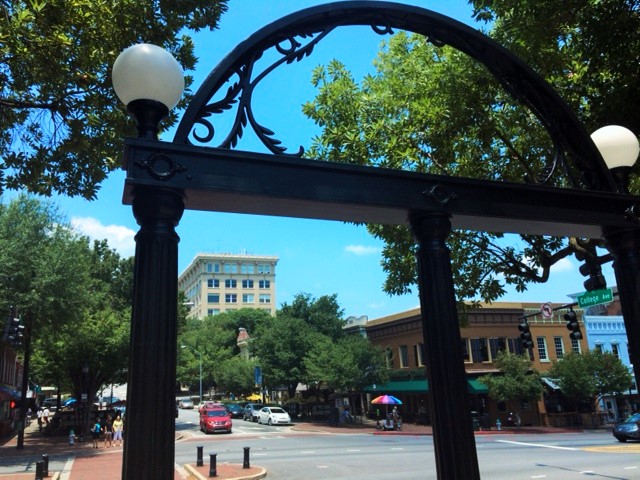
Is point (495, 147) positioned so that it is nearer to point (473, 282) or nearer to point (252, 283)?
point (473, 282)

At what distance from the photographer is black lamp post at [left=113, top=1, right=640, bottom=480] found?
3105 millimetres

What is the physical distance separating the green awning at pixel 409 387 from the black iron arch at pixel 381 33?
34.4 meters

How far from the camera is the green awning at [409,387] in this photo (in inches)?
1491

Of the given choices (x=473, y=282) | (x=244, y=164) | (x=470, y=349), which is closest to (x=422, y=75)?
(x=473, y=282)

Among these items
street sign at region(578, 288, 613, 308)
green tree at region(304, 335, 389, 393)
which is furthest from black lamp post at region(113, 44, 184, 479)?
green tree at region(304, 335, 389, 393)

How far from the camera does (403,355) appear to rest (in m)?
44.6

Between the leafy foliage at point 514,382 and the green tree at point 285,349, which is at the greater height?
the green tree at point 285,349

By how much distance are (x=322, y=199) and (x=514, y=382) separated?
35337 millimetres

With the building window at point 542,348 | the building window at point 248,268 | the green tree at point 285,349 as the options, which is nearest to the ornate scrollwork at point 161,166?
the green tree at point 285,349

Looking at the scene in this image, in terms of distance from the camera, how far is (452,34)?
463cm

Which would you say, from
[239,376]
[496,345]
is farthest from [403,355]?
[239,376]

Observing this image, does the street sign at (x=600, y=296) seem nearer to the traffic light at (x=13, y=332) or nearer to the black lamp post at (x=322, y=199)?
the black lamp post at (x=322, y=199)

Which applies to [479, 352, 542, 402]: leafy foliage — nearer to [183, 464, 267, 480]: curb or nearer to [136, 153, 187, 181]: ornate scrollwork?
[183, 464, 267, 480]: curb

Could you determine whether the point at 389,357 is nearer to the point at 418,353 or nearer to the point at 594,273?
the point at 418,353
